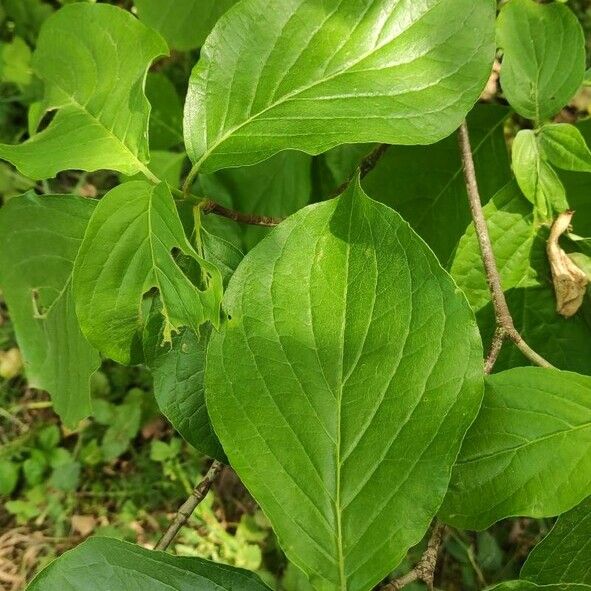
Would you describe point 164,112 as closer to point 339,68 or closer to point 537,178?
point 339,68

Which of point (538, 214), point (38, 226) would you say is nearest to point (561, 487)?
point (538, 214)

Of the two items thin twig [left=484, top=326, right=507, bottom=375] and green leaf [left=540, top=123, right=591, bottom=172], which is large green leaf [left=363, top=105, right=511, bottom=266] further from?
thin twig [left=484, top=326, right=507, bottom=375]

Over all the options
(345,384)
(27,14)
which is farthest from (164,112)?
(27,14)

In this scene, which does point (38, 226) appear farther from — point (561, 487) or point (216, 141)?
point (561, 487)

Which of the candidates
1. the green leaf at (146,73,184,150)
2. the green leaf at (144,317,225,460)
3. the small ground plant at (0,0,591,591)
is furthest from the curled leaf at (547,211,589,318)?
the green leaf at (146,73,184,150)

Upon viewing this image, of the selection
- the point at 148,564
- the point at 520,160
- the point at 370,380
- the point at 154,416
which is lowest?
the point at 154,416
